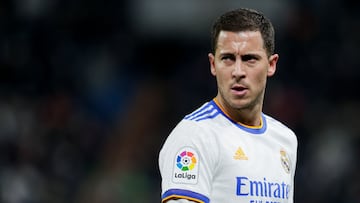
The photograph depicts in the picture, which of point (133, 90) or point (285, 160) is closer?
point (285, 160)

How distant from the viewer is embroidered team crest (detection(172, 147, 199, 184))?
4383 mm

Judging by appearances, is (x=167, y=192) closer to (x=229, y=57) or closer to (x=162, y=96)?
(x=229, y=57)

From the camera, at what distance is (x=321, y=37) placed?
41.5 feet

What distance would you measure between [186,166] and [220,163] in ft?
0.68

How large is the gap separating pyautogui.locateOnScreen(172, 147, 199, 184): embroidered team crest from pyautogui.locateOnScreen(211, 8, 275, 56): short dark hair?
25.9 inches

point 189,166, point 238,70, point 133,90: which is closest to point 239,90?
point 238,70

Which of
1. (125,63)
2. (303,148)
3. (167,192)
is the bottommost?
(167,192)

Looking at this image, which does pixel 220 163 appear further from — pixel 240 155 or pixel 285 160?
pixel 285 160

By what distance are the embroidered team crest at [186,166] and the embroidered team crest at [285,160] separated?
724 mm

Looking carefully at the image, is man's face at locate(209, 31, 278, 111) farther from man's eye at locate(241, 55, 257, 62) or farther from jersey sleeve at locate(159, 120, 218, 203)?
jersey sleeve at locate(159, 120, 218, 203)

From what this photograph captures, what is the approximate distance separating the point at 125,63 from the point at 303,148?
2991 mm

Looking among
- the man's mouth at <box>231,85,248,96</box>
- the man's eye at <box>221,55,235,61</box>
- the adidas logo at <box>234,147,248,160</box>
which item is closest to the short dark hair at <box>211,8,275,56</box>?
the man's eye at <box>221,55,235,61</box>

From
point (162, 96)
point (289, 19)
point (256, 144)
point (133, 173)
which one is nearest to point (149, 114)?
point (162, 96)

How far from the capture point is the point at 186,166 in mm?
4387
